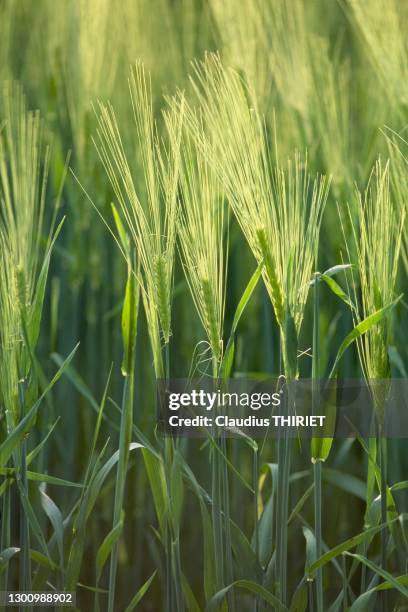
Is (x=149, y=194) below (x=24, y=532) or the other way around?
the other way around

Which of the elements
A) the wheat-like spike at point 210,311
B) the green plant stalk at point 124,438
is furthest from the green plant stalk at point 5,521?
the wheat-like spike at point 210,311

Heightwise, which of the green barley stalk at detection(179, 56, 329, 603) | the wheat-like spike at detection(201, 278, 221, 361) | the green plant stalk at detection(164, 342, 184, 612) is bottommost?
the green plant stalk at detection(164, 342, 184, 612)

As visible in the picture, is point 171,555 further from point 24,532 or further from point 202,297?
point 202,297

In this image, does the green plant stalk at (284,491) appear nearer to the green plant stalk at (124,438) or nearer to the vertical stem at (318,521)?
the vertical stem at (318,521)

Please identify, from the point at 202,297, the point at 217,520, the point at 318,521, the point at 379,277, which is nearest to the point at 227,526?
the point at 217,520

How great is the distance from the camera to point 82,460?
1327 millimetres

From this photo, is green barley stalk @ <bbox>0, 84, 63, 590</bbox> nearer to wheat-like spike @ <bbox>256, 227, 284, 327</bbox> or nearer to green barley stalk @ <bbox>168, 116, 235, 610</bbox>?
green barley stalk @ <bbox>168, 116, 235, 610</bbox>

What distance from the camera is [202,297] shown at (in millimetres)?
Result: 1163

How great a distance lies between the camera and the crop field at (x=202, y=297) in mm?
1178

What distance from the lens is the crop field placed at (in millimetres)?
1178

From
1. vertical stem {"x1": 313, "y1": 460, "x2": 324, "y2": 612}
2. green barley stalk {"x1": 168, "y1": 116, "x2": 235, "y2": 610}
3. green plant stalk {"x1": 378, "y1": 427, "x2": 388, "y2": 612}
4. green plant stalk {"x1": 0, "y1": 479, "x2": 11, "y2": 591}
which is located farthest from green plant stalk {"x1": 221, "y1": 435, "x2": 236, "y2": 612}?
green plant stalk {"x1": 0, "y1": 479, "x2": 11, "y2": 591}

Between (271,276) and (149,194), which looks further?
(149,194)

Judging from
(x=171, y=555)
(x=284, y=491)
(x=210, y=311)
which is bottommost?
(x=171, y=555)

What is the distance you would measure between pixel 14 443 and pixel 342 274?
0.61m
